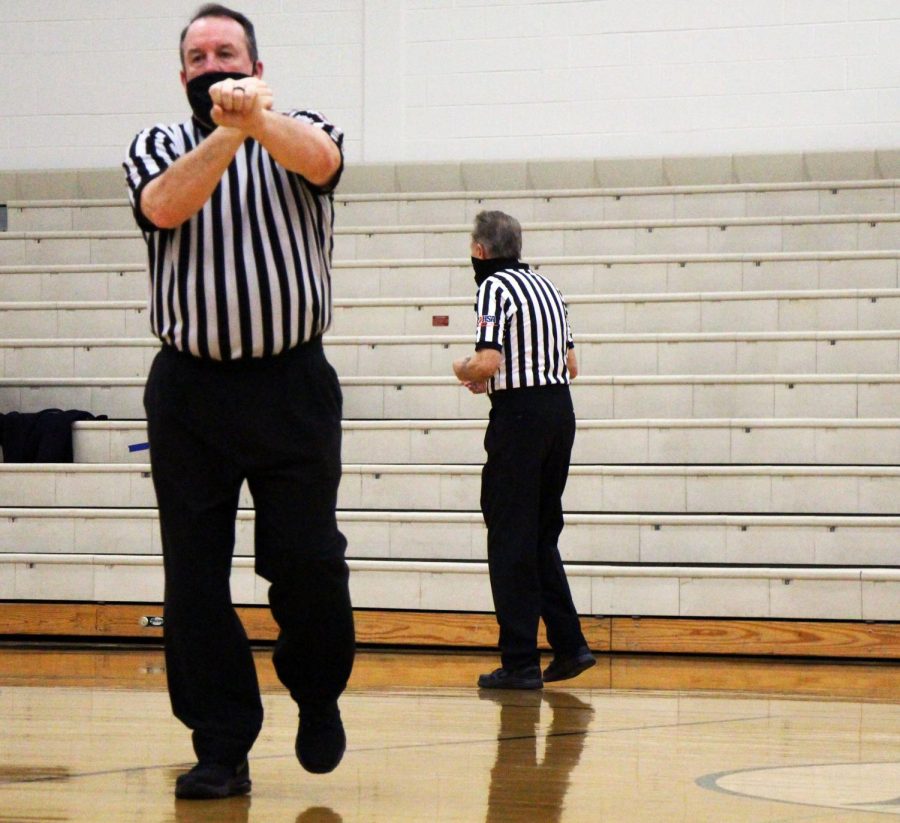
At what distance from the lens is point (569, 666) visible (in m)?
3.51

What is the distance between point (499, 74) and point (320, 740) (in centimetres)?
544

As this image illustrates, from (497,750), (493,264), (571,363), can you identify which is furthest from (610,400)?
(497,750)

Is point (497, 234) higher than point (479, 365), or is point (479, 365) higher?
point (497, 234)

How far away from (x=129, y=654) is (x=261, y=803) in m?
2.25

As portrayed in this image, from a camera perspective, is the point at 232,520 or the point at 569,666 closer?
the point at 232,520

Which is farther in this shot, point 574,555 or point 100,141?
point 100,141

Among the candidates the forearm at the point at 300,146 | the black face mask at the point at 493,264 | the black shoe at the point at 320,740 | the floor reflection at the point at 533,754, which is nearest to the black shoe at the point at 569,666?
the floor reflection at the point at 533,754

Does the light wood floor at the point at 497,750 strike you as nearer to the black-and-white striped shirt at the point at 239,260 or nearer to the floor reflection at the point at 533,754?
the floor reflection at the point at 533,754

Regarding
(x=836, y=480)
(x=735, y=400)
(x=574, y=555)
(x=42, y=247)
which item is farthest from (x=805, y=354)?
(x=42, y=247)

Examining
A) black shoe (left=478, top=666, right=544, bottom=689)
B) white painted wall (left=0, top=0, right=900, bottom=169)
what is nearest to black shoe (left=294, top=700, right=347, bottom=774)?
black shoe (left=478, top=666, right=544, bottom=689)

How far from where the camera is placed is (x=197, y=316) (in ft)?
6.43

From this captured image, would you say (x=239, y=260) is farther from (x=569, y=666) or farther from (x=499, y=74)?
(x=499, y=74)

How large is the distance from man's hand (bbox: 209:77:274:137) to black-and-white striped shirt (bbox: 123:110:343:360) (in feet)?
0.62

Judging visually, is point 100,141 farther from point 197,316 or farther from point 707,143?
point 197,316
